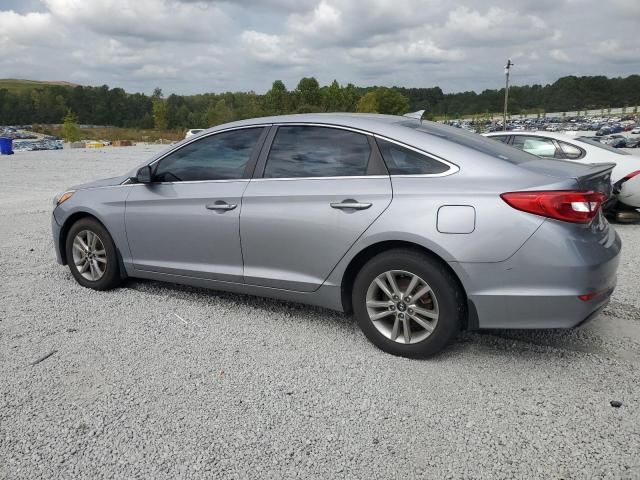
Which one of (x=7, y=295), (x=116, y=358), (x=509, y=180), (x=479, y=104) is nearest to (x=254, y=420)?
(x=116, y=358)

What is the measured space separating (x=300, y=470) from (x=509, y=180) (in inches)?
77.5

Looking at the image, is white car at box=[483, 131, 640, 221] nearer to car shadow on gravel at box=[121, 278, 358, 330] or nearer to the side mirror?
car shadow on gravel at box=[121, 278, 358, 330]

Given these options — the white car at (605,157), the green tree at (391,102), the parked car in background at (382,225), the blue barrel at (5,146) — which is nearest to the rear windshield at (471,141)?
the parked car in background at (382,225)

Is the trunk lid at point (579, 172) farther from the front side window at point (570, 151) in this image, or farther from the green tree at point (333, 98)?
the green tree at point (333, 98)

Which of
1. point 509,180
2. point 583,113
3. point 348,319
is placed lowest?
point 583,113

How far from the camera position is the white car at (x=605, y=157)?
8398 mm

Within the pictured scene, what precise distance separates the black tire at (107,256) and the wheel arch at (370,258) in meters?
2.29

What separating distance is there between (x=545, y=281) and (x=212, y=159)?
2640mm

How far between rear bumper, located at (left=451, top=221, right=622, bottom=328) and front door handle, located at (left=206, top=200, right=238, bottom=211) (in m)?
1.72

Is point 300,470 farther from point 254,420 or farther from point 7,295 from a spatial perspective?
point 7,295

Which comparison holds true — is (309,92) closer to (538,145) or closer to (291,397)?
(538,145)

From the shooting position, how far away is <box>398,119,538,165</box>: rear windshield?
11.5 ft

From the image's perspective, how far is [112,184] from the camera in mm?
4910

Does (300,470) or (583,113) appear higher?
(300,470)
